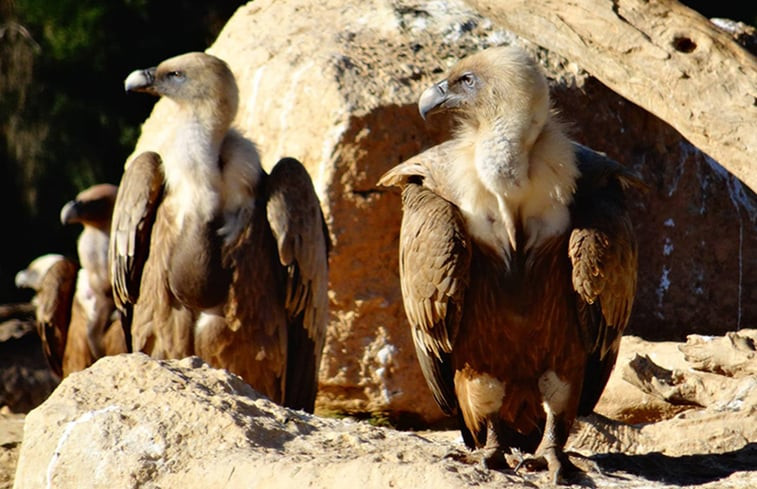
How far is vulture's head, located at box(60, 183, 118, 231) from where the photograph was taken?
29.9 ft

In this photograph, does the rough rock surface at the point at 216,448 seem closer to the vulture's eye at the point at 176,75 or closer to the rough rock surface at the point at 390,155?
the vulture's eye at the point at 176,75

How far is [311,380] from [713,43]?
251 cm

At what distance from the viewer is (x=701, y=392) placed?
6.97 metres

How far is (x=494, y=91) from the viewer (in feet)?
17.6

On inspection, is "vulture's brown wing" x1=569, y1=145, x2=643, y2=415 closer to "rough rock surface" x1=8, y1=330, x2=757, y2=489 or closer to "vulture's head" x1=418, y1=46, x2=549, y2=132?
"vulture's head" x1=418, y1=46, x2=549, y2=132

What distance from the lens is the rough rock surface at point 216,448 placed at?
4102 millimetres

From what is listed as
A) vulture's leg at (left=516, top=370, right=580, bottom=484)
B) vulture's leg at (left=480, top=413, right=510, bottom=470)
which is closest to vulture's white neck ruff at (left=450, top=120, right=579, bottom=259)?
vulture's leg at (left=516, top=370, right=580, bottom=484)

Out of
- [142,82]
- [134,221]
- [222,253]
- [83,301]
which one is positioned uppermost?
[142,82]

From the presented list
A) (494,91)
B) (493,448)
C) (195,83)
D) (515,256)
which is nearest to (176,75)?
(195,83)

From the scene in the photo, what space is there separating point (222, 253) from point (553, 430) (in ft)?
6.53

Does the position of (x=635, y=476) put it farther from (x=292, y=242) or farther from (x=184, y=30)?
(x=184, y=30)

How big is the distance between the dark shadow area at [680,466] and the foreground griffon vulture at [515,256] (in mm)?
227

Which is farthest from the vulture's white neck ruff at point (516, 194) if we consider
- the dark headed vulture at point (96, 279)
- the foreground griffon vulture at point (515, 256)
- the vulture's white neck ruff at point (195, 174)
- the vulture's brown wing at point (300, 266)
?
the dark headed vulture at point (96, 279)

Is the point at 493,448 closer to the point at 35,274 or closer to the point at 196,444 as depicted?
the point at 196,444
